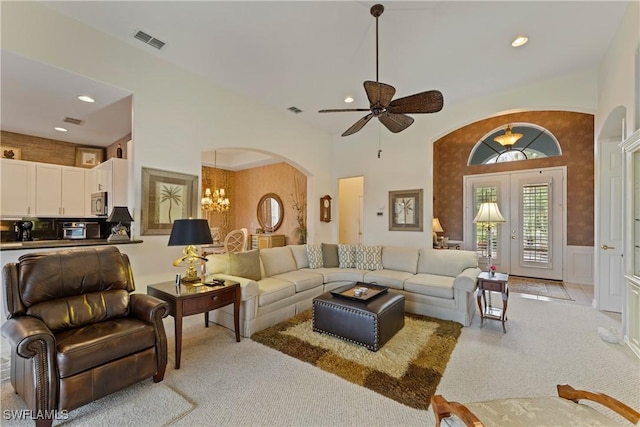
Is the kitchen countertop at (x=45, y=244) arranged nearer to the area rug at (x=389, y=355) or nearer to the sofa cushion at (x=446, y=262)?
the area rug at (x=389, y=355)

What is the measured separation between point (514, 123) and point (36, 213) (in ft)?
32.5

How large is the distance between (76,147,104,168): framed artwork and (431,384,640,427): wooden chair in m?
7.30

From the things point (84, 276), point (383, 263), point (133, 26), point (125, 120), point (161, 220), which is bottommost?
point (383, 263)

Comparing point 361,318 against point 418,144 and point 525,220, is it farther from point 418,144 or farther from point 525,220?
point 525,220

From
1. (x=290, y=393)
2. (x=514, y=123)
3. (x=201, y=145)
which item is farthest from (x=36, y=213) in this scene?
(x=514, y=123)

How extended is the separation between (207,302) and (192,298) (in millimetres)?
176

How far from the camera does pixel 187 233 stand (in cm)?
282

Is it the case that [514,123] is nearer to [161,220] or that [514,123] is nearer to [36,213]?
[161,220]

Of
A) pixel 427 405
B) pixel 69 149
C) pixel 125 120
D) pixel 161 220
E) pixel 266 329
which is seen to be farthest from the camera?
pixel 69 149

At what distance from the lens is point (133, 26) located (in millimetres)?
3023

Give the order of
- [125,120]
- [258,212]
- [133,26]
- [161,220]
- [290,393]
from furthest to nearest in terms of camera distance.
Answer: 1. [258,212]
2. [125,120]
3. [161,220]
4. [133,26]
5. [290,393]

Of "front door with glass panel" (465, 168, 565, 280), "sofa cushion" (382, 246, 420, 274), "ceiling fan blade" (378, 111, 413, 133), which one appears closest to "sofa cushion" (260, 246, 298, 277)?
"sofa cushion" (382, 246, 420, 274)

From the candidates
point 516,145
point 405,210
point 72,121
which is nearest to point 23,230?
point 72,121

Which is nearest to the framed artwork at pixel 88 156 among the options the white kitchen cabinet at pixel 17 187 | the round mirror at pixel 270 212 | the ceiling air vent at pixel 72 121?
the white kitchen cabinet at pixel 17 187
